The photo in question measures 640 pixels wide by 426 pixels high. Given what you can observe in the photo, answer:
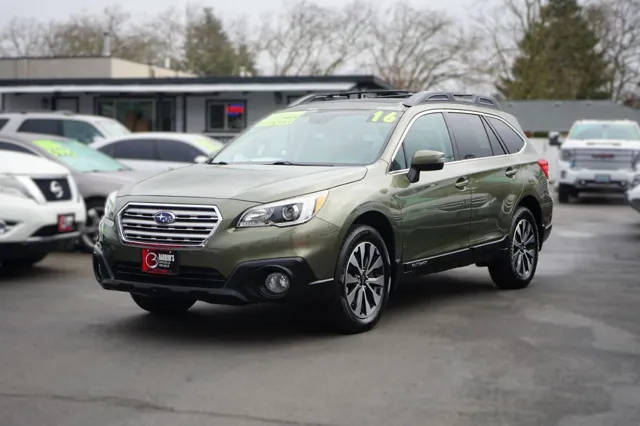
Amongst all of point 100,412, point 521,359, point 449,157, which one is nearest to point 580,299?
point 449,157

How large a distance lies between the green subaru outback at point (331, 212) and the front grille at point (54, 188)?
274 cm

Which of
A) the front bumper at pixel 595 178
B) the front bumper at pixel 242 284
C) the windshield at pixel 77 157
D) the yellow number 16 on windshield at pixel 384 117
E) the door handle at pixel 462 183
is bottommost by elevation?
the front bumper at pixel 595 178

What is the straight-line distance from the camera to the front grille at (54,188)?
9.47 metres

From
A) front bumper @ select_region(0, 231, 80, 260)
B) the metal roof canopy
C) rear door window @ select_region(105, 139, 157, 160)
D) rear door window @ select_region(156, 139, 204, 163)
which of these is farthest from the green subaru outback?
the metal roof canopy

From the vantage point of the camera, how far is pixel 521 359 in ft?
19.0

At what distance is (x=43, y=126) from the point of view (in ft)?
58.7

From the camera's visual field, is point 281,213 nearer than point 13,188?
Yes

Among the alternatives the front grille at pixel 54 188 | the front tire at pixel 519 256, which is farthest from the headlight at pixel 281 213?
the front grille at pixel 54 188

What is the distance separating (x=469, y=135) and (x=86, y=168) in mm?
5709

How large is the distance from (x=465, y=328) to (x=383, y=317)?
2.33 feet

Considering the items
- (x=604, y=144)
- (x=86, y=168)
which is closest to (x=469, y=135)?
(x=86, y=168)

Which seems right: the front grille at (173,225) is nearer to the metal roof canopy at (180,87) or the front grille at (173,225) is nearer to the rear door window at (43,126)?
the rear door window at (43,126)

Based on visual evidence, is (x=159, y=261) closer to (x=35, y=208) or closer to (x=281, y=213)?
(x=281, y=213)

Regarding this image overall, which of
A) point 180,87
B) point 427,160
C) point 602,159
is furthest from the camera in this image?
point 180,87
